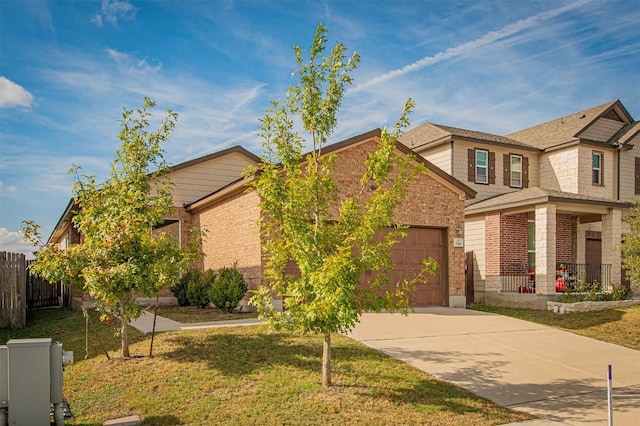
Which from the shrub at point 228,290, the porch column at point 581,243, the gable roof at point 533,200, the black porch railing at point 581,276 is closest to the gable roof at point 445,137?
the gable roof at point 533,200

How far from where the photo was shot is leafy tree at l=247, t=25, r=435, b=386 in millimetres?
7434

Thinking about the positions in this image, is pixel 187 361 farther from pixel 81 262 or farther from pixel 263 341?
pixel 81 262

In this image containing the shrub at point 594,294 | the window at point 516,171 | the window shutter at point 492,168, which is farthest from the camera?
the window at point 516,171

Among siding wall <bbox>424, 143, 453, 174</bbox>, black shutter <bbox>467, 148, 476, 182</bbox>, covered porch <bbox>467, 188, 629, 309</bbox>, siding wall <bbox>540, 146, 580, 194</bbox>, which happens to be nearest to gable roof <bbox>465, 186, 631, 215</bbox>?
covered porch <bbox>467, 188, 629, 309</bbox>

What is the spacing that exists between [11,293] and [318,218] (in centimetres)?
1108

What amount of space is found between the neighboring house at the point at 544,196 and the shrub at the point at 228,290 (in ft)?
32.8

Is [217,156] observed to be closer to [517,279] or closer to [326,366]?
[517,279]

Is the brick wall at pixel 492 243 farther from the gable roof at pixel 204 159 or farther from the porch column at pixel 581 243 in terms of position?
the gable roof at pixel 204 159

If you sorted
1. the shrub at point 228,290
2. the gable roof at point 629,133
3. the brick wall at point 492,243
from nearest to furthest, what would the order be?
the shrub at point 228,290
the brick wall at point 492,243
the gable roof at point 629,133

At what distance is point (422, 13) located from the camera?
41.1ft

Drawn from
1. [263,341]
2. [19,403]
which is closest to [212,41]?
[263,341]

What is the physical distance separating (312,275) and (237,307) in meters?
8.36

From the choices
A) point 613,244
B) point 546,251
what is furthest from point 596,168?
point 546,251

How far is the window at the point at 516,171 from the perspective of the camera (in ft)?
76.6
